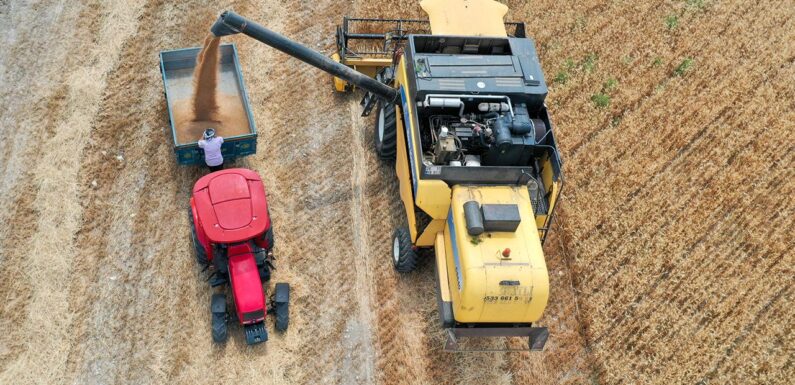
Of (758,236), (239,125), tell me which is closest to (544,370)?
(758,236)

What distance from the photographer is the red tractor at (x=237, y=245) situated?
31.6 feet

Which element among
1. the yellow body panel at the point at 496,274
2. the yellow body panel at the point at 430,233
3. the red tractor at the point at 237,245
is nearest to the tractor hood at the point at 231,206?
the red tractor at the point at 237,245

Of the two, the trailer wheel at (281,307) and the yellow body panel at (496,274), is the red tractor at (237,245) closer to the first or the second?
the trailer wheel at (281,307)

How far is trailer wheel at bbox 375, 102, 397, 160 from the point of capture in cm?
1146

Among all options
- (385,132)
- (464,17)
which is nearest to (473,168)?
(385,132)

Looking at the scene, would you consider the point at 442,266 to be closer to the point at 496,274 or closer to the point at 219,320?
the point at 496,274

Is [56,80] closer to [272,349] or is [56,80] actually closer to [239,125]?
[239,125]

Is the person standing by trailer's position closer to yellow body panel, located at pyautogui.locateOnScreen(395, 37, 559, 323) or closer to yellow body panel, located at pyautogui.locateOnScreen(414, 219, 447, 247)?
yellow body panel, located at pyautogui.locateOnScreen(395, 37, 559, 323)

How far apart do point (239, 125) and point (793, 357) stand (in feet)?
29.6

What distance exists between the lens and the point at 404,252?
10.4 m

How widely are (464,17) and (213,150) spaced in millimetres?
4655

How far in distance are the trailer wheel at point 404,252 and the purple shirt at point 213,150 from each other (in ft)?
9.68

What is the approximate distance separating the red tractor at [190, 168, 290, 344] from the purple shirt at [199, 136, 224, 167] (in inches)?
25.4

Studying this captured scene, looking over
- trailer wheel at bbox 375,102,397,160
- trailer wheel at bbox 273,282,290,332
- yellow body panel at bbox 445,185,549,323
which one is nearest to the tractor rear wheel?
trailer wheel at bbox 273,282,290,332
